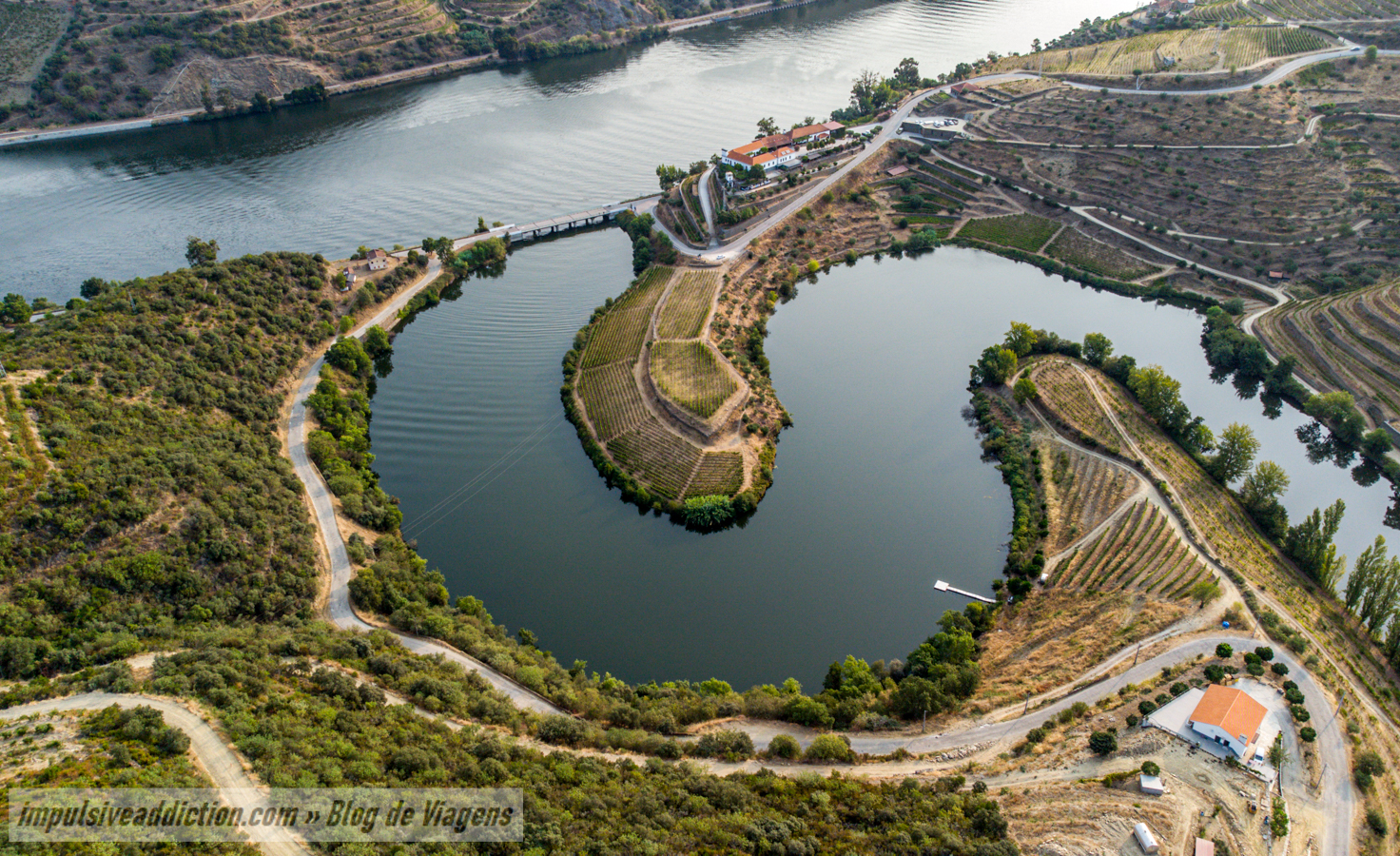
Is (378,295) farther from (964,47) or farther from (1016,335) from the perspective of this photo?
(964,47)

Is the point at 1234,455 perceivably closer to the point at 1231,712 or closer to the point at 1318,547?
the point at 1318,547

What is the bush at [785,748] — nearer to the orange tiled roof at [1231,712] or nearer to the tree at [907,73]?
the orange tiled roof at [1231,712]

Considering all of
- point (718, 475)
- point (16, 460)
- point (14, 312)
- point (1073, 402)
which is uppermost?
point (14, 312)

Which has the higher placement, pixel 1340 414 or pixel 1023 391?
pixel 1023 391

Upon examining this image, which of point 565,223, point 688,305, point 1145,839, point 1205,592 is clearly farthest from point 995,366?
point 565,223

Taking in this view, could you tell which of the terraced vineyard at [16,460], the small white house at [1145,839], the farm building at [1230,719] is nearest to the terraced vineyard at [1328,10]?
the farm building at [1230,719]

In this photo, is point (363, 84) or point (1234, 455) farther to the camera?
point (363, 84)

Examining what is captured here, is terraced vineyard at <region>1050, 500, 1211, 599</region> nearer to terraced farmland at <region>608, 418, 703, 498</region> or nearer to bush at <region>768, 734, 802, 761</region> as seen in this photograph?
bush at <region>768, 734, 802, 761</region>
